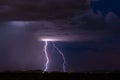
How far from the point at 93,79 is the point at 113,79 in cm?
903

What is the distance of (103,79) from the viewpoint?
15975 cm

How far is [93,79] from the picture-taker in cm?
15900

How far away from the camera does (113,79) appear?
162m

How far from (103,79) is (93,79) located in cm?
414

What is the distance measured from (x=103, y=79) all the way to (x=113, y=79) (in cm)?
502
